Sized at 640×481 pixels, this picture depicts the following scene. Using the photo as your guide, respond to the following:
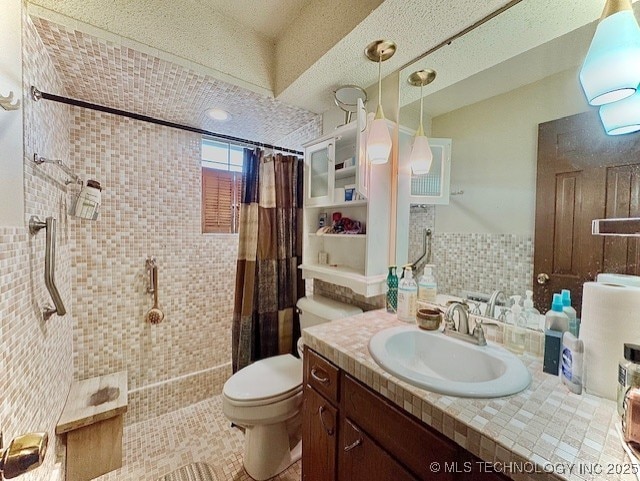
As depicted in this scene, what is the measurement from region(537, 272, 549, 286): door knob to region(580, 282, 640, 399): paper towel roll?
238 mm

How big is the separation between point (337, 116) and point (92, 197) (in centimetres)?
151

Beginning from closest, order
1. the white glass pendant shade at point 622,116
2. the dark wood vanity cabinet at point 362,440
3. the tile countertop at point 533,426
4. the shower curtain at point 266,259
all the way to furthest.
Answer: the tile countertop at point 533,426
the dark wood vanity cabinet at point 362,440
the white glass pendant shade at point 622,116
the shower curtain at point 266,259

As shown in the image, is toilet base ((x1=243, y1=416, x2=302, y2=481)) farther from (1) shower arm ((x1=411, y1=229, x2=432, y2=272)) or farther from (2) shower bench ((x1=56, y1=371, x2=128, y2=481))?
(1) shower arm ((x1=411, y1=229, x2=432, y2=272))

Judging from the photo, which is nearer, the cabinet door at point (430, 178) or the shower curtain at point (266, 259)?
the cabinet door at point (430, 178)

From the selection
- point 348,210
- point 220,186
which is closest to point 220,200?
point 220,186

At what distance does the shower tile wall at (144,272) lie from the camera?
168 cm

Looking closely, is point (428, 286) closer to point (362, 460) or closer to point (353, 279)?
point (353, 279)

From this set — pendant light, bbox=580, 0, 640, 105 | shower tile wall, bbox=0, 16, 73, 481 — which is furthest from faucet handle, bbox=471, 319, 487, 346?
shower tile wall, bbox=0, 16, 73, 481

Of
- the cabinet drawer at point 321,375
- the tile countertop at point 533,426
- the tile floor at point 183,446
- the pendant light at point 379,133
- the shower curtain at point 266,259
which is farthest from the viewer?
the shower curtain at point 266,259

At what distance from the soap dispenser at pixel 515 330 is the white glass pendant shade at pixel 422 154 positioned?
677mm

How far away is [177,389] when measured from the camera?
6.44 ft

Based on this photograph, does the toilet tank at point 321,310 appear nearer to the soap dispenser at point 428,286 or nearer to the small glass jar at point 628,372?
the soap dispenser at point 428,286

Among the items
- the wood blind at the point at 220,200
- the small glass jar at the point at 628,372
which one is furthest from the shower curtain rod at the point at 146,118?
the small glass jar at the point at 628,372

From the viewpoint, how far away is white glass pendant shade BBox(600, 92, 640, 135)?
0.74 meters
